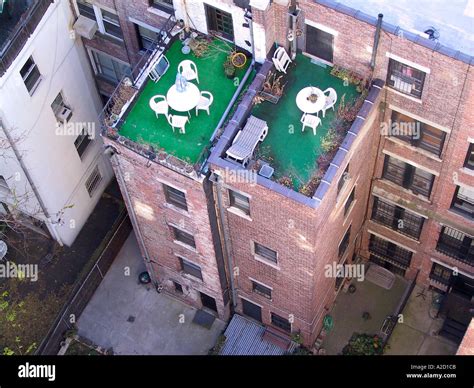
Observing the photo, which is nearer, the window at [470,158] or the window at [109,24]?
the window at [470,158]

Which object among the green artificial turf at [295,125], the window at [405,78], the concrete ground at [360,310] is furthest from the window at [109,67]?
the concrete ground at [360,310]

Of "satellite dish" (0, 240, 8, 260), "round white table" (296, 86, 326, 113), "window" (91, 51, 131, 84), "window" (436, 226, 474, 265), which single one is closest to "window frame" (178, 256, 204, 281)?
"window" (91, 51, 131, 84)

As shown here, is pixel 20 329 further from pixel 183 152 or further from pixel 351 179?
pixel 351 179

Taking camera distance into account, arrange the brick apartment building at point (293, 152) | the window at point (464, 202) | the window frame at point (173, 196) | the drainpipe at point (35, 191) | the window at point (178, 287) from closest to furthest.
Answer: the brick apartment building at point (293, 152)
the window frame at point (173, 196)
the window at point (464, 202)
the drainpipe at point (35, 191)
the window at point (178, 287)

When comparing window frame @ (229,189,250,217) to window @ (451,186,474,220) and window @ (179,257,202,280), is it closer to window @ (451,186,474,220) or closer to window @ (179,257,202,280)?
window @ (179,257,202,280)

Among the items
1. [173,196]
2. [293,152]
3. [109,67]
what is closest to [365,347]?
[173,196]

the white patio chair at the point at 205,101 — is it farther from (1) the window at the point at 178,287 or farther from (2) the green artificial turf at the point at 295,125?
(1) the window at the point at 178,287

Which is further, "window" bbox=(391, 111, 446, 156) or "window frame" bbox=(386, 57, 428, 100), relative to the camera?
"window" bbox=(391, 111, 446, 156)
